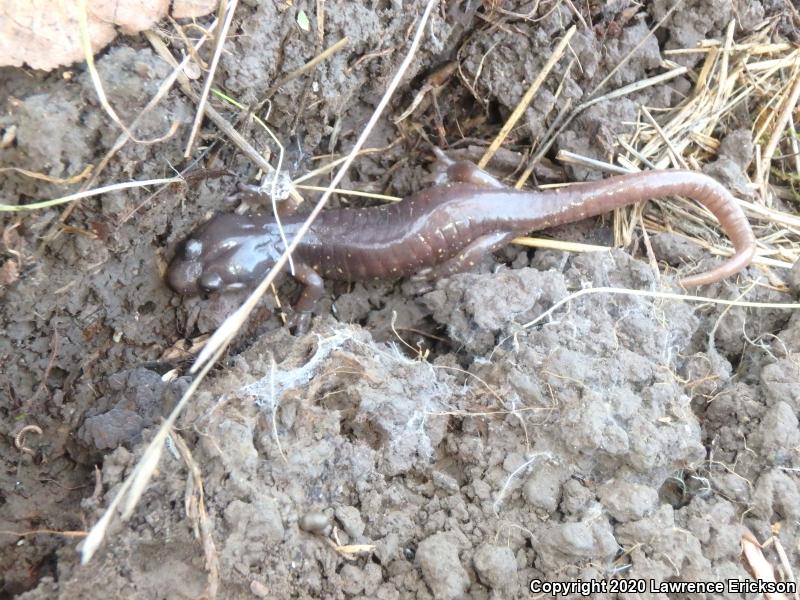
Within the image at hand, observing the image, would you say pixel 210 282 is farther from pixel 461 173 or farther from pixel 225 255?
pixel 461 173

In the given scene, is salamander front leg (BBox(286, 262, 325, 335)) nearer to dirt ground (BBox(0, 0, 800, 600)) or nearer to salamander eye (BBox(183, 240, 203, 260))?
dirt ground (BBox(0, 0, 800, 600))

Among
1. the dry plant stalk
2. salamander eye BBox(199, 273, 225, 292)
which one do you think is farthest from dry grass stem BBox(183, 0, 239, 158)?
the dry plant stalk

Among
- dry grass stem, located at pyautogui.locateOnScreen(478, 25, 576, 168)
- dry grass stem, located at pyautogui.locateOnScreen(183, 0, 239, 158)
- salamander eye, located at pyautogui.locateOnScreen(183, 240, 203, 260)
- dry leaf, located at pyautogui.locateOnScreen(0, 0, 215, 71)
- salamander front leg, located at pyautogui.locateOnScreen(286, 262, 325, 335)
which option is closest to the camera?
dry leaf, located at pyautogui.locateOnScreen(0, 0, 215, 71)

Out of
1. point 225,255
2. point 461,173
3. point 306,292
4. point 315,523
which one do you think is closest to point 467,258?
point 461,173

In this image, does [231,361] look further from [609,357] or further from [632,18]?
[632,18]

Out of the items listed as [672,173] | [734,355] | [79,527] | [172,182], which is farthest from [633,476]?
[172,182]
